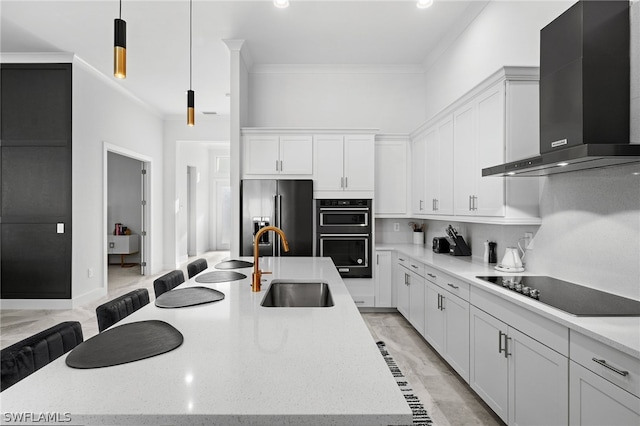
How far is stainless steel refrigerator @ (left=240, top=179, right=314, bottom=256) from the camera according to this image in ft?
13.5

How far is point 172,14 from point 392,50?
2567mm

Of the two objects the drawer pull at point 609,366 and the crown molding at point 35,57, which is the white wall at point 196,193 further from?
the drawer pull at point 609,366

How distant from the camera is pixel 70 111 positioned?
14.5 ft

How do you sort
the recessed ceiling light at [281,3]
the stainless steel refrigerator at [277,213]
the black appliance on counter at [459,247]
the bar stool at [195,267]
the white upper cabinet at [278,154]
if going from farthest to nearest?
the white upper cabinet at [278,154]
the stainless steel refrigerator at [277,213]
the black appliance on counter at [459,247]
the recessed ceiling light at [281,3]
the bar stool at [195,267]

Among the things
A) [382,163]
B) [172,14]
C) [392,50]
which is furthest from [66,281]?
[392,50]

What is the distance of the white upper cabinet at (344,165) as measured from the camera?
4.30 meters

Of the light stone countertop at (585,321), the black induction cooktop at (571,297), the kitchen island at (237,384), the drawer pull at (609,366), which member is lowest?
the drawer pull at (609,366)

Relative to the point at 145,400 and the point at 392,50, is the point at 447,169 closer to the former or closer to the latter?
the point at 392,50

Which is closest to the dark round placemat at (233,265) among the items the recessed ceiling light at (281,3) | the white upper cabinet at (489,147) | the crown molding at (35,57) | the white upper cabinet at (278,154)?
the white upper cabinet at (278,154)

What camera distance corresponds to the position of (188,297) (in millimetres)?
1709

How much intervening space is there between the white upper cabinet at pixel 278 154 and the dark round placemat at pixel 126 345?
3081mm

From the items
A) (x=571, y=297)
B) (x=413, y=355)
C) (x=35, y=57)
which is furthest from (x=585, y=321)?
(x=35, y=57)

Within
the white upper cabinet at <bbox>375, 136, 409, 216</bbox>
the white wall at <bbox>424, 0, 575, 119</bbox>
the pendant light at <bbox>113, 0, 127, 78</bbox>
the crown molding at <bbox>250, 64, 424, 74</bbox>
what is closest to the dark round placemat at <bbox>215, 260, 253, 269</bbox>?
the pendant light at <bbox>113, 0, 127, 78</bbox>

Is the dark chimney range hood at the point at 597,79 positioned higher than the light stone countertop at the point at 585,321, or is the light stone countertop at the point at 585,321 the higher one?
the dark chimney range hood at the point at 597,79
